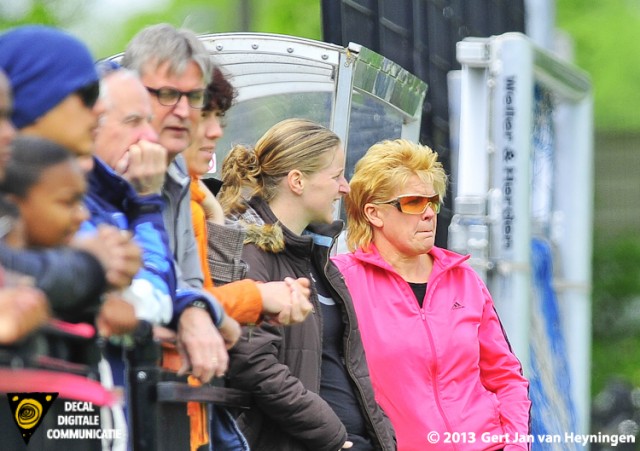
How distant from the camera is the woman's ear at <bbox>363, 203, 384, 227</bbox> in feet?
16.0

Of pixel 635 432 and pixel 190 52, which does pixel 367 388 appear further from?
pixel 635 432

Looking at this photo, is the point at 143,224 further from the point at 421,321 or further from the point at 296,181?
the point at 421,321

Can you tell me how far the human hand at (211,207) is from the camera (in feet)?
12.7

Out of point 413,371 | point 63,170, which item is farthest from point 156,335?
point 413,371

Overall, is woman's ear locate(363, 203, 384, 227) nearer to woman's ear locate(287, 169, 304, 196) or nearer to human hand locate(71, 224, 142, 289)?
woman's ear locate(287, 169, 304, 196)

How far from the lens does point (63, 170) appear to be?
7.54 feet

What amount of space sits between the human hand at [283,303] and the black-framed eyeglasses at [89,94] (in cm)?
83

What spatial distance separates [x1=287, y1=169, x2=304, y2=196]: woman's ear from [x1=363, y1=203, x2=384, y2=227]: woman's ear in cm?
62

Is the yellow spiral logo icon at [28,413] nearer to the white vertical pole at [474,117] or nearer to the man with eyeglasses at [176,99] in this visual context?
the man with eyeglasses at [176,99]

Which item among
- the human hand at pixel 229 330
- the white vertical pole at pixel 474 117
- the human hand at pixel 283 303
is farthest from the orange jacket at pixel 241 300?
the white vertical pole at pixel 474 117

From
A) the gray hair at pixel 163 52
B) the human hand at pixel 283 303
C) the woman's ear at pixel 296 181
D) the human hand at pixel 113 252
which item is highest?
the gray hair at pixel 163 52

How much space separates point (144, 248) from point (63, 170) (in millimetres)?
744

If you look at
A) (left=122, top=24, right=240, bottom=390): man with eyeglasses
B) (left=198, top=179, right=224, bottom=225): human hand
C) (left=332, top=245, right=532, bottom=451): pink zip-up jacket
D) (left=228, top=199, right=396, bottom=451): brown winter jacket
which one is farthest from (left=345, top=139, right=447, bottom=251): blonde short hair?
(left=122, top=24, right=240, bottom=390): man with eyeglasses

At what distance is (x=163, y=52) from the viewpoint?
348 centimetres
